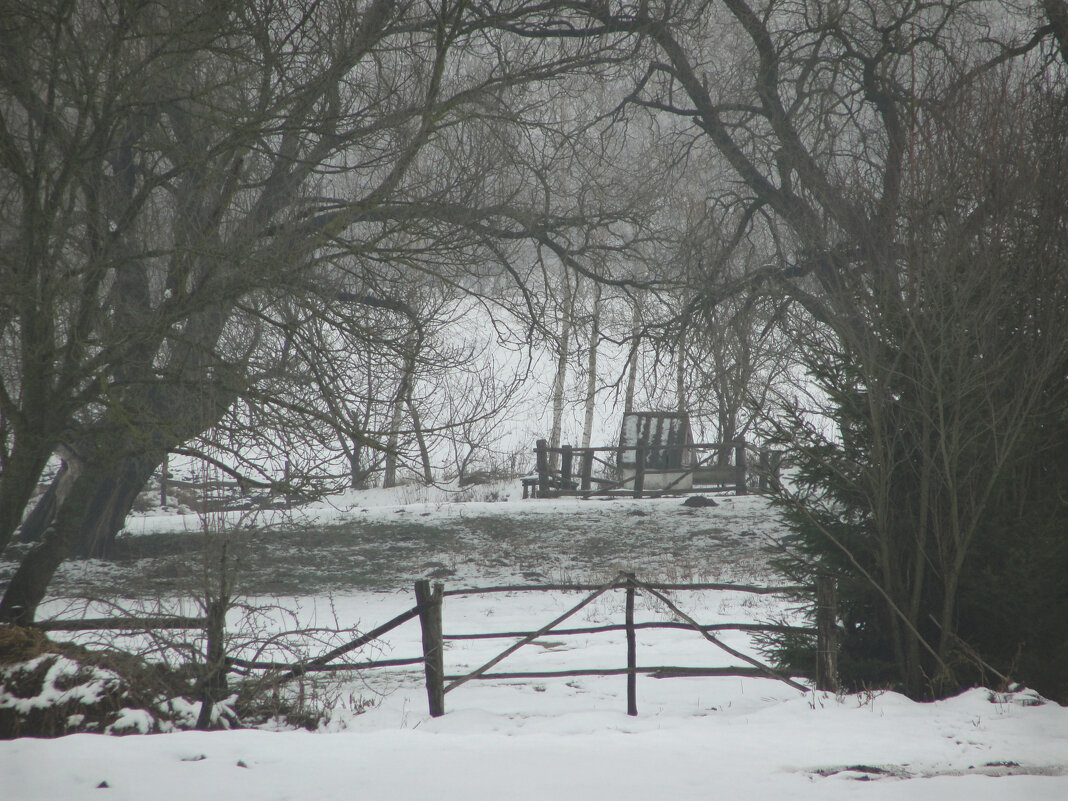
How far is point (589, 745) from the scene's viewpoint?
4777mm

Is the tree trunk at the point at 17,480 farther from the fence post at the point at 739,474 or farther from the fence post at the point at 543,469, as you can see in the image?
the fence post at the point at 739,474

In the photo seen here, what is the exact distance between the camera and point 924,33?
10.7 meters

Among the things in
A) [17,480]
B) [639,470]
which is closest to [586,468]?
[639,470]

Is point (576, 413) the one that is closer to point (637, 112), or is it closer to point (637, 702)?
point (637, 112)

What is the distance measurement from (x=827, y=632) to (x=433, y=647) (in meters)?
2.88

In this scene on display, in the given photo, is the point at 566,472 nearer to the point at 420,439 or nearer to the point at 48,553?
the point at 420,439

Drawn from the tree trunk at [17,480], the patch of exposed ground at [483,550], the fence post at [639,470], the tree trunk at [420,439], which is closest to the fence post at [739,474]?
the fence post at [639,470]

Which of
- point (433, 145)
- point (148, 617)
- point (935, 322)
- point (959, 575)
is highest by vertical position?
point (433, 145)

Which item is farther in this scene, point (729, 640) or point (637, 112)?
point (637, 112)

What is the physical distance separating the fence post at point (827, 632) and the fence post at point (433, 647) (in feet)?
9.07

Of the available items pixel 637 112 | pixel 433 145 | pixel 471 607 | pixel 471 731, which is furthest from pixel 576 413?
pixel 471 731

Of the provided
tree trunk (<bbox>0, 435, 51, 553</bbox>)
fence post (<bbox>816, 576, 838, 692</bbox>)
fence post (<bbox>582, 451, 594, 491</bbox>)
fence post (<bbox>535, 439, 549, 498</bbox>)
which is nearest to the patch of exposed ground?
fence post (<bbox>535, 439, 549, 498</bbox>)

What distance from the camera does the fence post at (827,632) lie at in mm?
6324

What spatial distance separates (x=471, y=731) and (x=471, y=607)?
5272 mm
